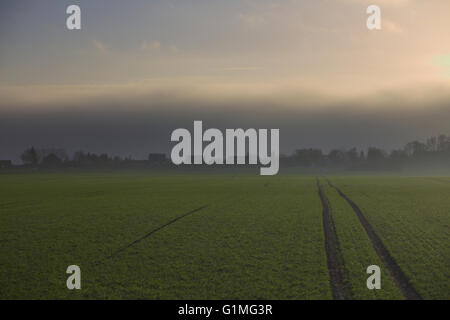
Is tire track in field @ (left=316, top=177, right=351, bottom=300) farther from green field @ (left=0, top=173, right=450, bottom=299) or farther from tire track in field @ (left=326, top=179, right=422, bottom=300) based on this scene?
tire track in field @ (left=326, top=179, right=422, bottom=300)

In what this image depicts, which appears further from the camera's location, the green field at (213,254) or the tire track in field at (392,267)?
the green field at (213,254)

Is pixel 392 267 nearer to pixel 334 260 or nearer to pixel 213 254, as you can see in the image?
pixel 334 260

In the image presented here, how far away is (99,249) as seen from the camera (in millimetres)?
16500

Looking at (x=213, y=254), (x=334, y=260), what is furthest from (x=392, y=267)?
(x=213, y=254)

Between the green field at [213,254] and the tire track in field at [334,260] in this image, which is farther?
the green field at [213,254]

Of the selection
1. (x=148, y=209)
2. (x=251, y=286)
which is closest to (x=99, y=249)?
(x=251, y=286)

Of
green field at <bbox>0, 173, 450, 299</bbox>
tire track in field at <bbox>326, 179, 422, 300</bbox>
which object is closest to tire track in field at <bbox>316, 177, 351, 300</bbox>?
green field at <bbox>0, 173, 450, 299</bbox>

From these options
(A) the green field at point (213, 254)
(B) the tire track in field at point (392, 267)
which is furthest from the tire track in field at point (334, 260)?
(B) the tire track in field at point (392, 267)

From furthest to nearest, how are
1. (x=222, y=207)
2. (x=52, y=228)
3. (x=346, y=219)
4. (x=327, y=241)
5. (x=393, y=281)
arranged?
(x=222, y=207), (x=346, y=219), (x=52, y=228), (x=327, y=241), (x=393, y=281)

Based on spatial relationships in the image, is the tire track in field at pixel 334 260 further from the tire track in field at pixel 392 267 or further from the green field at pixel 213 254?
the tire track in field at pixel 392 267

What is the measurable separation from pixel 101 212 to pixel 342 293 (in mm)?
22297

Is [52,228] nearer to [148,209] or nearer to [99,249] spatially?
[99,249]

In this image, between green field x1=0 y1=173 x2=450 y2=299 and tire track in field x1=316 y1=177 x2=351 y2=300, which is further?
green field x1=0 y1=173 x2=450 y2=299
